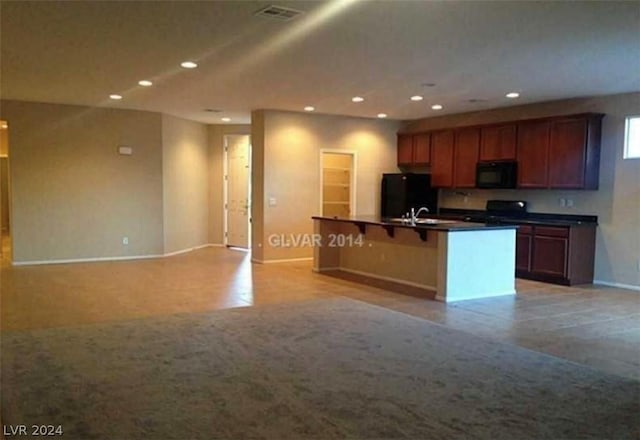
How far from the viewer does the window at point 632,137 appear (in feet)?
23.7

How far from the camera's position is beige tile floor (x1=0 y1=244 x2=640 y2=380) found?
15.4 ft

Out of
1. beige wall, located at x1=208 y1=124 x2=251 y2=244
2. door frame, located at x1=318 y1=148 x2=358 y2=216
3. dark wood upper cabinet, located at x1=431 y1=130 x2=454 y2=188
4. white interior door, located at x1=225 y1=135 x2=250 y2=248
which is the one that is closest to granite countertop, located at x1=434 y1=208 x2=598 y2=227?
dark wood upper cabinet, located at x1=431 y1=130 x2=454 y2=188

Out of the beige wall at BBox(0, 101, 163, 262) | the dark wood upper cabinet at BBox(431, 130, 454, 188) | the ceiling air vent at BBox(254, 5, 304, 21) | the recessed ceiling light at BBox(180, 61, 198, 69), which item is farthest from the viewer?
the dark wood upper cabinet at BBox(431, 130, 454, 188)

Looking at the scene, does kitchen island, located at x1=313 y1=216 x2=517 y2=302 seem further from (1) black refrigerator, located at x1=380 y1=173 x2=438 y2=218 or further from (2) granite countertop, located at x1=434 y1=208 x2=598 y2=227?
(1) black refrigerator, located at x1=380 y1=173 x2=438 y2=218

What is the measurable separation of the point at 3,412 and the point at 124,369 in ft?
2.71

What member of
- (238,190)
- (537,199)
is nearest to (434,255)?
(537,199)

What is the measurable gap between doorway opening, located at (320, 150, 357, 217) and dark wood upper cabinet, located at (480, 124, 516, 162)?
247cm

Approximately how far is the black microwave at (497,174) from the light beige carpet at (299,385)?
4.43 metres

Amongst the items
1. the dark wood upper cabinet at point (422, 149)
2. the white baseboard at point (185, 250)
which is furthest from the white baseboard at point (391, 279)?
the white baseboard at point (185, 250)

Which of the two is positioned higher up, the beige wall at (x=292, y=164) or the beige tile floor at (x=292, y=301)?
the beige wall at (x=292, y=164)

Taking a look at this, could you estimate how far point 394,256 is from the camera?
7422 millimetres

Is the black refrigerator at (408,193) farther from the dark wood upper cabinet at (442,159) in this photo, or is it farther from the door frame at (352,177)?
the door frame at (352,177)

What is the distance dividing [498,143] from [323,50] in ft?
15.3

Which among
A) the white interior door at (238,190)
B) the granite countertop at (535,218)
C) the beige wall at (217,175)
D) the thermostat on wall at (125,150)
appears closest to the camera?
the granite countertop at (535,218)
